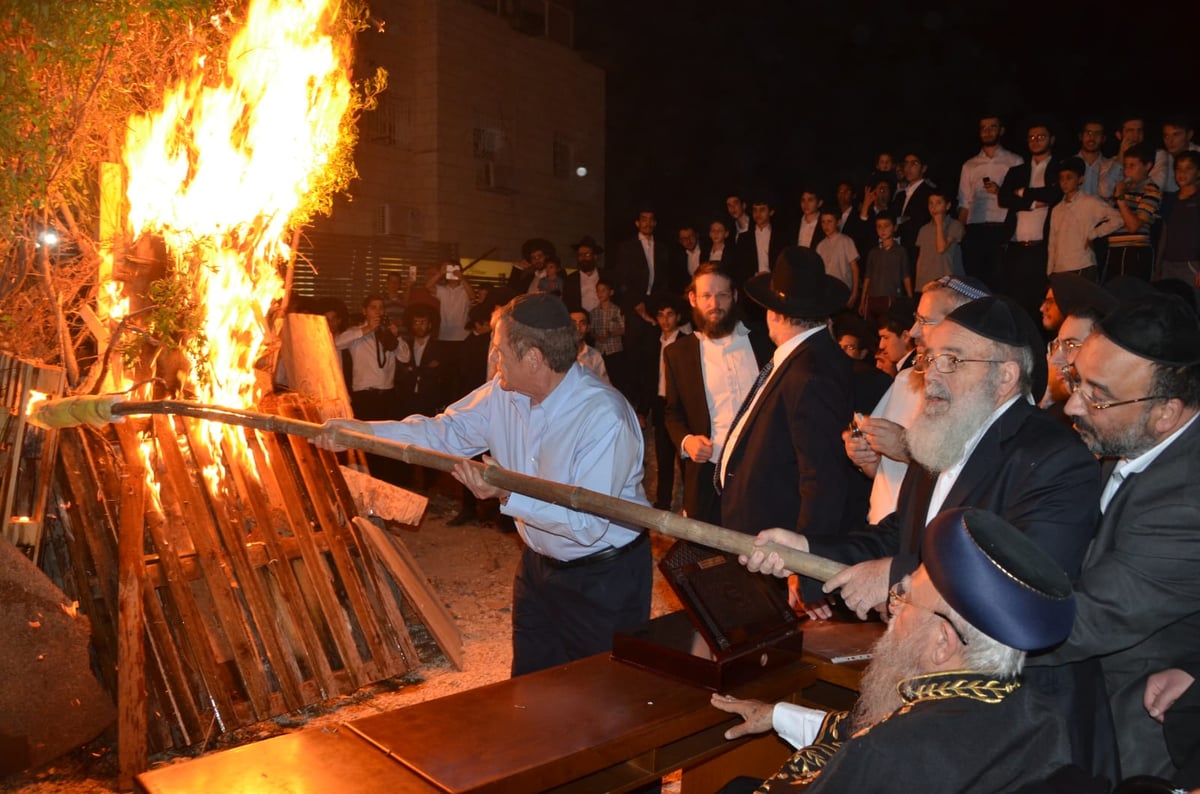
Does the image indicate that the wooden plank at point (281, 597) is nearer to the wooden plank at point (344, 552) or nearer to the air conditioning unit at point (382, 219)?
the wooden plank at point (344, 552)

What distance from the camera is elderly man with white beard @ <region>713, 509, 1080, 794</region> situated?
2.14m

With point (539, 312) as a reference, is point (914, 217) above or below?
above

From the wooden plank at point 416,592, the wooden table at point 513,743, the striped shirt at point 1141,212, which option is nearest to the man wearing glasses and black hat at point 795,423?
the wooden table at point 513,743

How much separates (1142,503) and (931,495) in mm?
627

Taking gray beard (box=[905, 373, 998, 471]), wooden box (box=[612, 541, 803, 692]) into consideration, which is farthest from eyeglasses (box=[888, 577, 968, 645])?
wooden box (box=[612, 541, 803, 692])

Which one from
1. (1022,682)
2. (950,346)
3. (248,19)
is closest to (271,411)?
(248,19)

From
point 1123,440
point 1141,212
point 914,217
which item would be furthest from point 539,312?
point 914,217

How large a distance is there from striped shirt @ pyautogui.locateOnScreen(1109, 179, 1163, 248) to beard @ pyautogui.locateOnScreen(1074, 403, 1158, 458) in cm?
672

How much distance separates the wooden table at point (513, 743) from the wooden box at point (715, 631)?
0.06 metres

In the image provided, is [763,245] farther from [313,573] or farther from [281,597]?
[281,597]

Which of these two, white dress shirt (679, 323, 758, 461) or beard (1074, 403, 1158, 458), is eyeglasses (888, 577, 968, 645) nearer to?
beard (1074, 403, 1158, 458)

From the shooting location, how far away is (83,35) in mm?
5176

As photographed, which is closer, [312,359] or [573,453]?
[573,453]

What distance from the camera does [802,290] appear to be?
15.0ft
